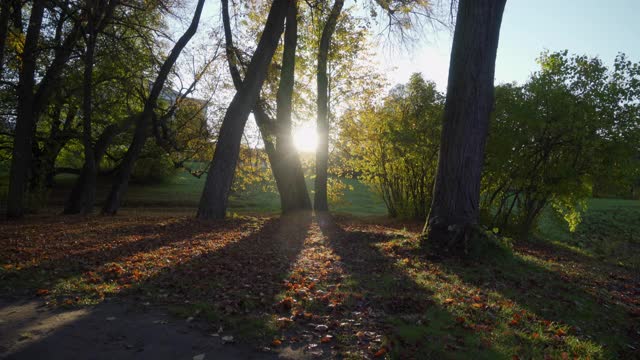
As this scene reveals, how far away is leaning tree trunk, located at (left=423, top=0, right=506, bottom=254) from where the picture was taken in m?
7.70

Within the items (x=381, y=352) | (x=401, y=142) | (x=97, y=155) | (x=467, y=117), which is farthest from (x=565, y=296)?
(x=97, y=155)

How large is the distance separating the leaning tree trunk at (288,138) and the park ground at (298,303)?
7.51m

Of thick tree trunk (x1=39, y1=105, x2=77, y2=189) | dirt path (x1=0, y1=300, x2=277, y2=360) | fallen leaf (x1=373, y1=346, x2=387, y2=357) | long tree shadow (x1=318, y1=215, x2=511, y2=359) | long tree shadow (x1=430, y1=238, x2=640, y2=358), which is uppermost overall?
thick tree trunk (x1=39, y1=105, x2=77, y2=189)

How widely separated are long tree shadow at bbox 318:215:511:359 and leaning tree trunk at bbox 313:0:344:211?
11068 mm

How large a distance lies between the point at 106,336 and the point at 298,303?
7.12ft

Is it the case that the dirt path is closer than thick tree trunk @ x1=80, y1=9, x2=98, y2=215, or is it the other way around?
the dirt path

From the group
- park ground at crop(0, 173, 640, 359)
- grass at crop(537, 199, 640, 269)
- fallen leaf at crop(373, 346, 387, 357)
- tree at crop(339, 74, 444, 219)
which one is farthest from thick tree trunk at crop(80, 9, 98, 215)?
grass at crop(537, 199, 640, 269)

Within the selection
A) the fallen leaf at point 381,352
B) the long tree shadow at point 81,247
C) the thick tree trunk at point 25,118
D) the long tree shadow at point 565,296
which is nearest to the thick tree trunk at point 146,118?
the thick tree trunk at point 25,118

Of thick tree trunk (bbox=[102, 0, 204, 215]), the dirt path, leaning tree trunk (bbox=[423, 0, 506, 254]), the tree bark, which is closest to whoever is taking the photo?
the dirt path

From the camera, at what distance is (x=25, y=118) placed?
52.1 feet

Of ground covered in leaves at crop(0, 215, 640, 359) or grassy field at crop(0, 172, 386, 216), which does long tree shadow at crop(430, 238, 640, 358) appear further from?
grassy field at crop(0, 172, 386, 216)

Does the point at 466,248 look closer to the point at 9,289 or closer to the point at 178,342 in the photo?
the point at 178,342

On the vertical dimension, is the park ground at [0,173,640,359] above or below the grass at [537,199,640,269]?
below

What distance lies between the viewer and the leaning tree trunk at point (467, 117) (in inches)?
303
